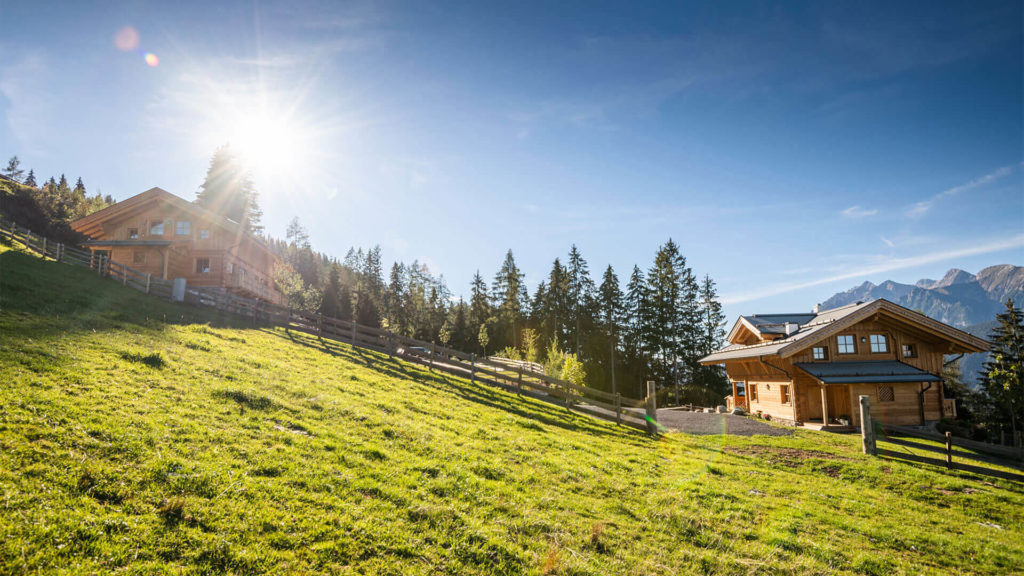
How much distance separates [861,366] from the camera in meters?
25.4

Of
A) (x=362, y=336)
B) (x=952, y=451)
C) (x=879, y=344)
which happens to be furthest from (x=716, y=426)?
(x=362, y=336)

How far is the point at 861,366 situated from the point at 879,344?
8.57ft

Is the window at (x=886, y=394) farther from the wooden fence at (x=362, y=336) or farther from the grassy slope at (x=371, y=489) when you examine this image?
the wooden fence at (x=362, y=336)

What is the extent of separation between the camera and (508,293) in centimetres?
6856

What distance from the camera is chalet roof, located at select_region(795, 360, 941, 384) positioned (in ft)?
77.7

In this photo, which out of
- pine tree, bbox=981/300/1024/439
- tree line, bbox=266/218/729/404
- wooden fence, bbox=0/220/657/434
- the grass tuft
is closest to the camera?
the grass tuft

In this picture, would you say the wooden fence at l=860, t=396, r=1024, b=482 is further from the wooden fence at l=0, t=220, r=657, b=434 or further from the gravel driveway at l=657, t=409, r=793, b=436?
the wooden fence at l=0, t=220, r=657, b=434

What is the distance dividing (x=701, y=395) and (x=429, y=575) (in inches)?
1960

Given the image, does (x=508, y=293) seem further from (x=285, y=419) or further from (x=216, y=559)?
(x=216, y=559)

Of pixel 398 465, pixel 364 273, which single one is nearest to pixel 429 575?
pixel 398 465

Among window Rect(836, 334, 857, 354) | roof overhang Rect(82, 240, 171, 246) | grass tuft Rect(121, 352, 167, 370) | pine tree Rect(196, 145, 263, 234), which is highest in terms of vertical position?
pine tree Rect(196, 145, 263, 234)

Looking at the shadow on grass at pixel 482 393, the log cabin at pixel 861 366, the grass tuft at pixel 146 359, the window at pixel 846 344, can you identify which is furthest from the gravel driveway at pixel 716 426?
the grass tuft at pixel 146 359

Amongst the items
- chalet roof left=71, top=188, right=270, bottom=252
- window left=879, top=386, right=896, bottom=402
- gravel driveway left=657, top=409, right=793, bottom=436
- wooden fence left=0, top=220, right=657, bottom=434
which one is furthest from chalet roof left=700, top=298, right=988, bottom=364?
chalet roof left=71, top=188, right=270, bottom=252

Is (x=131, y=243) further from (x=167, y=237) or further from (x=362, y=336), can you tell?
(x=362, y=336)
